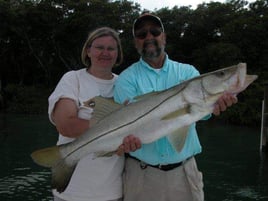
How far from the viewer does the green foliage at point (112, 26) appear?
40.8 metres

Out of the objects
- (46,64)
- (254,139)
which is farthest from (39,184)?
(46,64)

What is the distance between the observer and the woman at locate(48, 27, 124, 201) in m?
4.13

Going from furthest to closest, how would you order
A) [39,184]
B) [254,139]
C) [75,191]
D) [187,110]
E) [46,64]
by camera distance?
[46,64] < [254,139] < [39,184] < [75,191] < [187,110]

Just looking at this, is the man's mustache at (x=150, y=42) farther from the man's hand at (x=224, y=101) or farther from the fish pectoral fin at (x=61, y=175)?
the fish pectoral fin at (x=61, y=175)

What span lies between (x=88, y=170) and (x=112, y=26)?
1576 inches

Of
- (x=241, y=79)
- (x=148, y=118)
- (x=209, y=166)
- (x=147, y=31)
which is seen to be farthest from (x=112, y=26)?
(x=241, y=79)

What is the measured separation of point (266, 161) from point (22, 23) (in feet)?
104

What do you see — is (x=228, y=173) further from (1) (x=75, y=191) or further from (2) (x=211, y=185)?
(1) (x=75, y=191)

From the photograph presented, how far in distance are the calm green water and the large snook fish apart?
959 centimetres

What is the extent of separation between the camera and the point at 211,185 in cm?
1544

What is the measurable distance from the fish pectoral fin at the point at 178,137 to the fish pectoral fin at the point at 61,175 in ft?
3.21

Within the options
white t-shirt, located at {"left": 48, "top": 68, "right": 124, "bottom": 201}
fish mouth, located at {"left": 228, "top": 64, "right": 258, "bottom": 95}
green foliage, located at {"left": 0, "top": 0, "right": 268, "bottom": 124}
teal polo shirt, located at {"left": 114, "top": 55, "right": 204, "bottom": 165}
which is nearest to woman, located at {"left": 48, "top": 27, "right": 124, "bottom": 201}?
white t-shirt, located at {"left": 48, "top": 68, "right": 124, "bottom": 201}

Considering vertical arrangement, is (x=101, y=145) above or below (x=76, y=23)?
below

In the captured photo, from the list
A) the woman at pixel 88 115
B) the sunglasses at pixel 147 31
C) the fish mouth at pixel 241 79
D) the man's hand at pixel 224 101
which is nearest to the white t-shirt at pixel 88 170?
the woman at pixel 88 115
